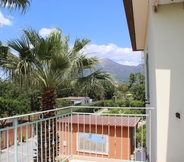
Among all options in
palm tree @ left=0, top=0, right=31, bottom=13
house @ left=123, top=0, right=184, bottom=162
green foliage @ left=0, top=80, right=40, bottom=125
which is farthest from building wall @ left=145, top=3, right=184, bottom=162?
green foliage @ left=0, top=80, right=40, bottom=125

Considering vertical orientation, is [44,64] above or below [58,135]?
above

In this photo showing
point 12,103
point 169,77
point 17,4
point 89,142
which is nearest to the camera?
point 169,77

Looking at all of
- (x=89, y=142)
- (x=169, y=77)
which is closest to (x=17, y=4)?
(x=169, y=77)

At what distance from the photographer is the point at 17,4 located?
384 centimetres

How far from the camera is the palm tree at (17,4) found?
3.69 metres

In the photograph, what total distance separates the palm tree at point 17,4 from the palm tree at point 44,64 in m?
0.93

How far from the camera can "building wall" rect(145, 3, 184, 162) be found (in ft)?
9.14

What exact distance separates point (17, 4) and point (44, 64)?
4.85 feet

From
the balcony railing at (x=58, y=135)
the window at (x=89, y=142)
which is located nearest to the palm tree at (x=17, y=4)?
the balcony railing at (x=58, y=135)

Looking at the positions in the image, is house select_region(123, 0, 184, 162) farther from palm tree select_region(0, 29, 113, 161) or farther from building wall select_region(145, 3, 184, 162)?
palm tree select_region(0, 29, 113, 161)

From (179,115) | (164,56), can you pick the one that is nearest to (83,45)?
(164,56)

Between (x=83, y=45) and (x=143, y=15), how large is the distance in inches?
74.5

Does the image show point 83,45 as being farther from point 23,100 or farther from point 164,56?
point 23,100

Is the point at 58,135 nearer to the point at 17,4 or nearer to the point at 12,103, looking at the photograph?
the point at 17,4
